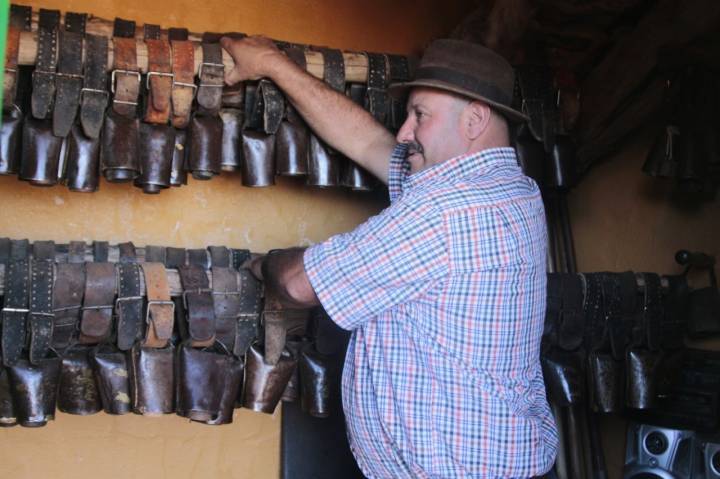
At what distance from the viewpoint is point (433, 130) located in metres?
1.94

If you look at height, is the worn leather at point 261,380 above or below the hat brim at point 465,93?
below

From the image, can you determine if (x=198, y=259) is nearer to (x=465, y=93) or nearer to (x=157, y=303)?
(x=157, y=303)

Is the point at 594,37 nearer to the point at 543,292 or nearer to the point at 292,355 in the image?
the point at 543,292

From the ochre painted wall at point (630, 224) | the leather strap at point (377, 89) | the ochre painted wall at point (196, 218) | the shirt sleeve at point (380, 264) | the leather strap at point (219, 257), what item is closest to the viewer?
the shirt sleeve at point (380, 264)

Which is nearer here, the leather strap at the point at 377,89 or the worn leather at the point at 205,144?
the worn leather at the point at 205,144

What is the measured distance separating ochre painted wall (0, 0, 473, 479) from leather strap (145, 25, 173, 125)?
0.44 m

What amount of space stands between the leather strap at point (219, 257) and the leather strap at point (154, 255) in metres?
0.11

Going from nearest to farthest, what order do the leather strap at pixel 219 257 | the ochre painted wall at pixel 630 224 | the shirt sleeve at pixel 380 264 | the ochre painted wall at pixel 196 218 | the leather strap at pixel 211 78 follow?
1. the shirt sleeve at pixel 380 264
2. the leather strap at pixel 211 78
3. the leather strap at pixel 219 257
4. the ochre painted wall at pixel 196 218
5. the ochre painted wall at pixel 630 224

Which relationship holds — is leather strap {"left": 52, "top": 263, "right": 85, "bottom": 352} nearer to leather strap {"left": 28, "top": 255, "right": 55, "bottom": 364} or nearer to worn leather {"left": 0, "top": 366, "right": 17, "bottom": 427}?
leather strap {"left": 28, "top": 255, "right": 55, "bottom": 364}

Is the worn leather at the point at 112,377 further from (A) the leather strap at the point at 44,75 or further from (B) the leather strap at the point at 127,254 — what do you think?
(A) the leather strap at the point at 44,75

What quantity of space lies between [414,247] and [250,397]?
0.66 m

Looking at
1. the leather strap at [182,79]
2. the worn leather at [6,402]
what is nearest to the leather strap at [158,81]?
the leather strap at [182,79]

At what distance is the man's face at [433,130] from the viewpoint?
6.31 feet

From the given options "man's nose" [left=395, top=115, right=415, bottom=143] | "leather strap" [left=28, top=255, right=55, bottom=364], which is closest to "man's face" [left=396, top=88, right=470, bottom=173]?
"man's nose" [left=395, top=115, right=415, bottom=143]
